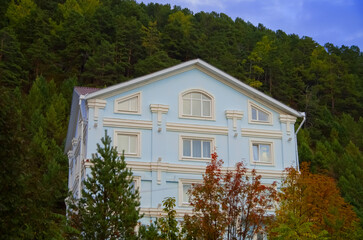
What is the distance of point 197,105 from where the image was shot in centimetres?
3197

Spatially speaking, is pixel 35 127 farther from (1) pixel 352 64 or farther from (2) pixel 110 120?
(1) pixel 352 64

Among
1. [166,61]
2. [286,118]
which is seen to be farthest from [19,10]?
[286,118]

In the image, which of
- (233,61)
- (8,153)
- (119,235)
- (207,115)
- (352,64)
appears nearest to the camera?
(8,153)

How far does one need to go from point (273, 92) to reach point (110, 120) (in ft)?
194

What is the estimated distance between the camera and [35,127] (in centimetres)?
5288

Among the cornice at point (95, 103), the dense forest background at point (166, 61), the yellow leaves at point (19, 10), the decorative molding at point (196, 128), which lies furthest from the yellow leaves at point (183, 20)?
the cornice at point (95, 103)

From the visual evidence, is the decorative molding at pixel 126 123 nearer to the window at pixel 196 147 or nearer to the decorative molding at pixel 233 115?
the window at pixel 196 147

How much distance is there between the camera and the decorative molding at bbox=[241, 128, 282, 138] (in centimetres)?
3186

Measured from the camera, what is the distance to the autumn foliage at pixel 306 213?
2175 cm

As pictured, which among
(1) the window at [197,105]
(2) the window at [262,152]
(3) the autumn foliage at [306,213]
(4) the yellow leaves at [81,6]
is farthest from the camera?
(4) the yellow leaves at [81,6]

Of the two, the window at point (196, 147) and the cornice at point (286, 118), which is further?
the cornice at point (286, 118)

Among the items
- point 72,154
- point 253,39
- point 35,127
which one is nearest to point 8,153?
point 72,154

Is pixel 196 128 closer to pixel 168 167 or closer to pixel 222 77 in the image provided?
pixel 168 167

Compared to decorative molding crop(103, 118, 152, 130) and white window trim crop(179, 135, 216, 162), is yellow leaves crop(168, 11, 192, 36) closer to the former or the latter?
white window trim crop(179, 135, 216, 162)
